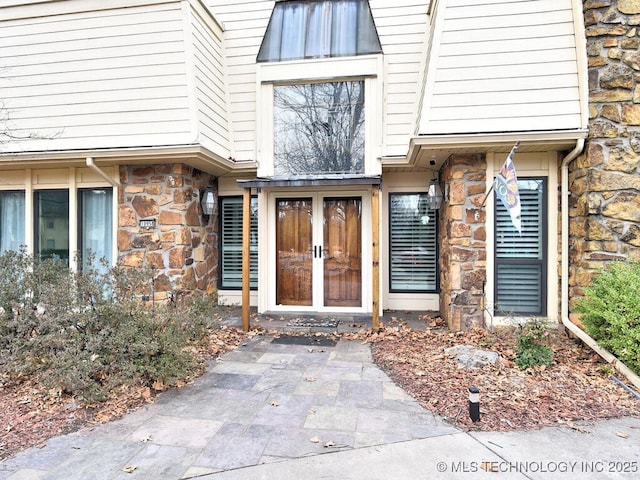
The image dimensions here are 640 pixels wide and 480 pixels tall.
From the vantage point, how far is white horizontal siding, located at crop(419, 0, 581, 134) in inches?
187

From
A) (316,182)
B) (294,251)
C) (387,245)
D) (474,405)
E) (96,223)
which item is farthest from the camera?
(387,245)

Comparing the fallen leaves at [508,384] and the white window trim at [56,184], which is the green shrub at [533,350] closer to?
the fallen leaves at [508,384]

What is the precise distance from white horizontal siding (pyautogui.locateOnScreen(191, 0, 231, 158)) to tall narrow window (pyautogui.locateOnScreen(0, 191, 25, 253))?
140 inches

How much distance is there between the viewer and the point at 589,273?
455 cm

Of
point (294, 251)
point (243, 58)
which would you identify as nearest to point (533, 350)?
point (294, 251)

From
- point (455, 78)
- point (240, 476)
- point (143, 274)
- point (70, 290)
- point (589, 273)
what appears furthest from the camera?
point (455, 78)

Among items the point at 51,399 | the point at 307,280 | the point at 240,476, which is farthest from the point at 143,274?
the point at 307,280

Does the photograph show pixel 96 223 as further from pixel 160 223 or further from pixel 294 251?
pixel 294 251

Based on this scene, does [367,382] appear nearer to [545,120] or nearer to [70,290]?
[70,290]

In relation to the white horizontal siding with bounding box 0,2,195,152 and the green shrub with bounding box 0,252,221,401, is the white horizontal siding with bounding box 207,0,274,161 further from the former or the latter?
the green shrub with bounding box 0,252,221,401

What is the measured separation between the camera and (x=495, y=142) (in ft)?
15.8

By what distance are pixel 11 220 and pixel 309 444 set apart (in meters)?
6.72

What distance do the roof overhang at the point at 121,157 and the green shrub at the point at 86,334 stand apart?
2146mm

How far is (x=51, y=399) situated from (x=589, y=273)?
19.5 feet
